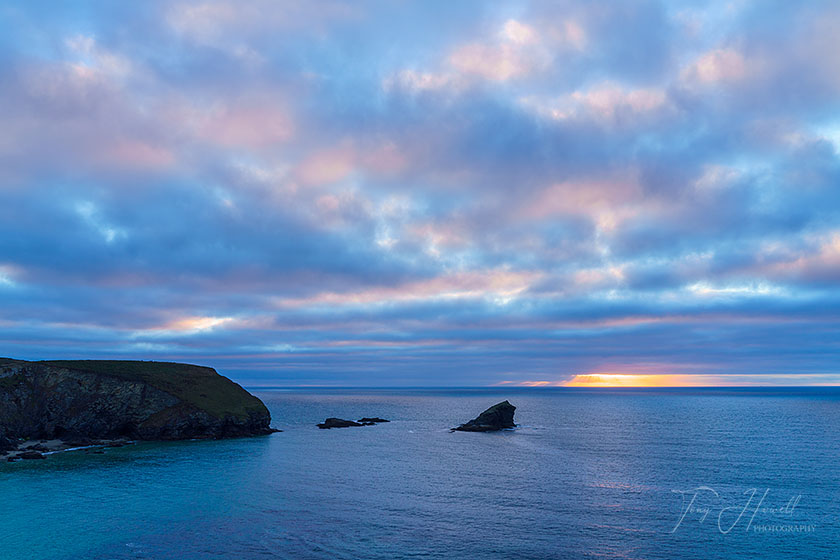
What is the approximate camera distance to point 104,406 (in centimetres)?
13200

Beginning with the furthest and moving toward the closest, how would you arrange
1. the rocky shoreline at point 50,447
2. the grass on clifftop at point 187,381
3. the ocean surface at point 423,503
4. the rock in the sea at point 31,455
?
the grass on clifftop at point 187,381
the rocky shoreline at point 50,447
the rock in the sea at point 31,455
the ocean surface at point 423,503

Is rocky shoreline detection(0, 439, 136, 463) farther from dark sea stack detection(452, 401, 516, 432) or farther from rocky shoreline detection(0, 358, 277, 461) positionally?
dark sea stack detection(452, 401, 516, 432)

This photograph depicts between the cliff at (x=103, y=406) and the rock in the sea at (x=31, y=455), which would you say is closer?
the rock in the sea at (x=31, y=455)

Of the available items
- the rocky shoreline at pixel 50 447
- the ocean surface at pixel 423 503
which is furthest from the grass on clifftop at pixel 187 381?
the ocean surface at pixel 423 503

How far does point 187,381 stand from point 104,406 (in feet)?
75.8

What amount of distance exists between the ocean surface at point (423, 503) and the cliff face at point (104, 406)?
707 inches

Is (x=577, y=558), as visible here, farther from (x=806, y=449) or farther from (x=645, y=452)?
(x=806, y=449)

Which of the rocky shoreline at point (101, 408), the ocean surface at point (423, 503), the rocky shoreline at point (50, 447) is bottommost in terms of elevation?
the rocky shoreline at point (50, 447)

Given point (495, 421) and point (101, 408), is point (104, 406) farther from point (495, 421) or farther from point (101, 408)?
point (495, 421)

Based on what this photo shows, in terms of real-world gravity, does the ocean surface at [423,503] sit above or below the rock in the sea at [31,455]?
above

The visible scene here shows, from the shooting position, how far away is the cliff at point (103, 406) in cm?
12575

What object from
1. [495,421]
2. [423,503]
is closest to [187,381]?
[495,421]

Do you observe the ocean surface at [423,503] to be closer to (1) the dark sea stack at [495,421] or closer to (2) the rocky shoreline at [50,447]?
(2) the rocky shoreline at [50,447]

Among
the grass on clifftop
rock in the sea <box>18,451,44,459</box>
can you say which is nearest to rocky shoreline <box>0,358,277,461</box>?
the grass on clifftop
